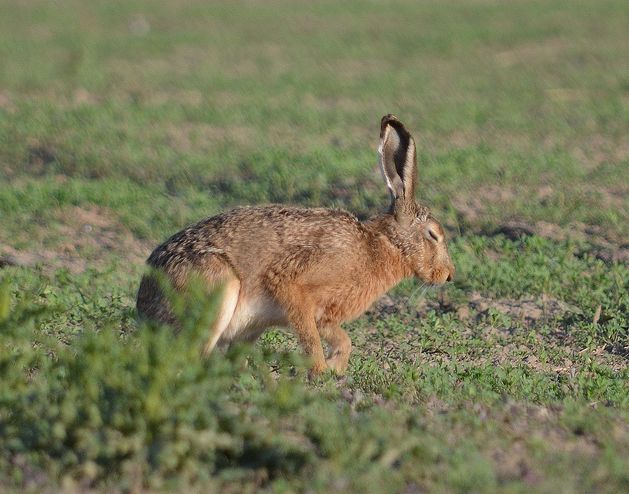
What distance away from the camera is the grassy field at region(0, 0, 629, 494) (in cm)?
405

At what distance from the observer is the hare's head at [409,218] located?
5.92 metres

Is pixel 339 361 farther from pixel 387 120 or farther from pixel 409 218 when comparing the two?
pixel 387 120

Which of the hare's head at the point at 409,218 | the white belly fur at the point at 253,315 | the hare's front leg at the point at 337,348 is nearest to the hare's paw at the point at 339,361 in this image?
the hare's front leg at the point at 337,348

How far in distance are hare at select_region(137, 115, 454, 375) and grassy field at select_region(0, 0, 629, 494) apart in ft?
0.74

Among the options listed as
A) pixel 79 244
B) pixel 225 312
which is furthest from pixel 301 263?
pixel 79 244

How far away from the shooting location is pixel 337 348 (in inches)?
222

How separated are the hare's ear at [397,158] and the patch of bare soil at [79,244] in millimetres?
2271

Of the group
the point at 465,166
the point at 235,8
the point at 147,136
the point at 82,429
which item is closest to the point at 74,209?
the point at 147,136

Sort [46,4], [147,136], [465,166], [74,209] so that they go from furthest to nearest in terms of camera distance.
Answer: [46,4] → [147,136] → [465,166] → [74,209]

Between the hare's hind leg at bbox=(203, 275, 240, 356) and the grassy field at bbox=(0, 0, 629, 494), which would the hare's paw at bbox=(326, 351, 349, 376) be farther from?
the hare's hind leg at bbox=(203, 275, 240, 356)

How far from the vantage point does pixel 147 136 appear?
10.7 meters

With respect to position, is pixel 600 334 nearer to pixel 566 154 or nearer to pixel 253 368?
pixel 253 368

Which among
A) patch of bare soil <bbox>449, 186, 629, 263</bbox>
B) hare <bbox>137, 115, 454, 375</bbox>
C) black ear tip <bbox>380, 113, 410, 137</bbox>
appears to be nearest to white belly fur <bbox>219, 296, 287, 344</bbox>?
hare <bbox>137, 115, 454, 375</bbox>

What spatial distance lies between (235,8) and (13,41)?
217 inches
